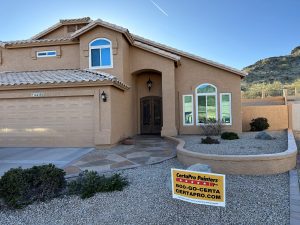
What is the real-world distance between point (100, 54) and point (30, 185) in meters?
10.0

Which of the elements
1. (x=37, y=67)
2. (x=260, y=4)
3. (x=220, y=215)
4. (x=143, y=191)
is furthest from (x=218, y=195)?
(x=260, y=4)

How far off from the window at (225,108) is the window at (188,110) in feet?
6.21

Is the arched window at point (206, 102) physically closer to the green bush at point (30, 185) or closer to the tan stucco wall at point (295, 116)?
the tan stucco wall at point (295, 116)

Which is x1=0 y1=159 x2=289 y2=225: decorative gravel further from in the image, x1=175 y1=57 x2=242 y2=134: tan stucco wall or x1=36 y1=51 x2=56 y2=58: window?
x1=36 y1=51 x2=56 y2=58: window

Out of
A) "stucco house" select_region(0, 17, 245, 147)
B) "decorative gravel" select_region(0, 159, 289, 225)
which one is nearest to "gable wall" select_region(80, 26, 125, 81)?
"stucco house" select_region(0, 17, 245, 147)

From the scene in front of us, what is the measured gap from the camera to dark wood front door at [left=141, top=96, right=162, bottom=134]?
16875 mm

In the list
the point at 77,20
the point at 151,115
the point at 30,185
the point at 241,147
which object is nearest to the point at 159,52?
the point at 151,115

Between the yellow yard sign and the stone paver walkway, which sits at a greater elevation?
the yellow yard sign

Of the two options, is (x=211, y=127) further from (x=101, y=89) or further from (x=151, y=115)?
(x=101, y=89)

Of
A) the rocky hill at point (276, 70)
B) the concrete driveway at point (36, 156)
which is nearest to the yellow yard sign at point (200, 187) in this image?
the concrete driveway at point (36, 156)

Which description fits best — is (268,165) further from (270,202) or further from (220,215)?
(220,215)

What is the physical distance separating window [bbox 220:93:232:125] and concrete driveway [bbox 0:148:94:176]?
8.57 metres

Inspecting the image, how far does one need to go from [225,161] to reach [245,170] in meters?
0.57

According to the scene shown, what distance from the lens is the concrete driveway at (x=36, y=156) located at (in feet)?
27.9
